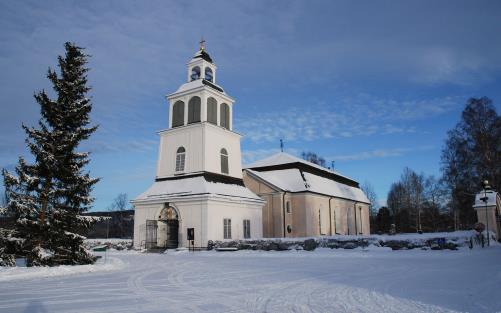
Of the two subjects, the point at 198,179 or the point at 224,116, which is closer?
the point at 198,179

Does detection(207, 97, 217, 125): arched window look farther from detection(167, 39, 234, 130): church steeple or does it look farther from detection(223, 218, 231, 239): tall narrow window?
detection(223, 218, 231, 239): tall narrow window

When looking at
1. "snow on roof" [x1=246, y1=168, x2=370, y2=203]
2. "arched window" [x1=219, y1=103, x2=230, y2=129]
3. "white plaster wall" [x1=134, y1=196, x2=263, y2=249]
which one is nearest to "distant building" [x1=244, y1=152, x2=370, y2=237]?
"snow on roof" [x1=246, y1=168, x2=370, y2=203]

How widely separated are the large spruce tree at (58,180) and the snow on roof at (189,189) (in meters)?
13.5

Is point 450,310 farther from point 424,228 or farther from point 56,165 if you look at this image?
point 424,228

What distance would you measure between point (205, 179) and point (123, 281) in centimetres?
2018

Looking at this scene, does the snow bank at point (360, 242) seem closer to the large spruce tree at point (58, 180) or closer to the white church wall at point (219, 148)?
the white church wall at point (219, 148)

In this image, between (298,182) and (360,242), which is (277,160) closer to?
(298,182)

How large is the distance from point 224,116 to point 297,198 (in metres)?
10.7

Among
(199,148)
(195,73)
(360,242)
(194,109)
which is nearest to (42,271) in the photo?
(360,242)

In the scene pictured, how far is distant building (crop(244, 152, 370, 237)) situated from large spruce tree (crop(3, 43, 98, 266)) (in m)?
22.8

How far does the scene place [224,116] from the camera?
36.7m

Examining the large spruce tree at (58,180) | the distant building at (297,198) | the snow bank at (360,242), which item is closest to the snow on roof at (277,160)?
the distant building at (297,198)

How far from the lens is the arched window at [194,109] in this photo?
34750 mm

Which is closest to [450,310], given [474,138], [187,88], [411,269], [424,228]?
[411,269]
